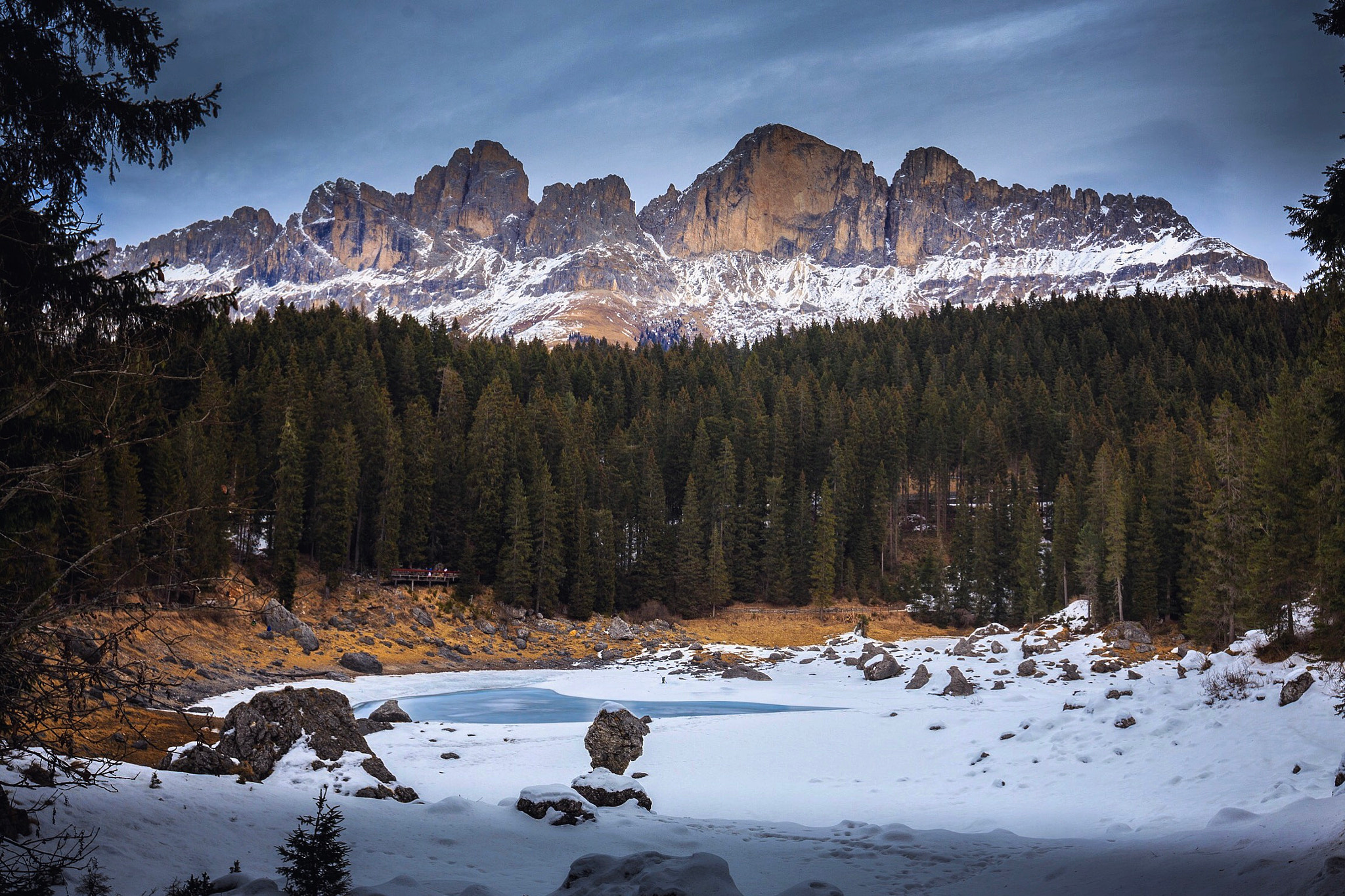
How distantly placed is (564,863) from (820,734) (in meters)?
11.6

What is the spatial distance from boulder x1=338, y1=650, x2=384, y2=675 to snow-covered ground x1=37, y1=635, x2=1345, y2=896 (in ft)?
44.5

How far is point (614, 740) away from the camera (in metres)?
17.0

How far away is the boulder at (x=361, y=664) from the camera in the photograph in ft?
116

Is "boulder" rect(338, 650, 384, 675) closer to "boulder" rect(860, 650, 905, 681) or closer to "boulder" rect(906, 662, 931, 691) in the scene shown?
"boulder" rect(860, 650, 905, 681)

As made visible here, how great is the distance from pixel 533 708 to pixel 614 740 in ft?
45.6

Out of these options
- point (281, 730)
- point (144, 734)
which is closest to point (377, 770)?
point (281, 730)

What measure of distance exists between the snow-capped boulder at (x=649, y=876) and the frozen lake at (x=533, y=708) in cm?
1751

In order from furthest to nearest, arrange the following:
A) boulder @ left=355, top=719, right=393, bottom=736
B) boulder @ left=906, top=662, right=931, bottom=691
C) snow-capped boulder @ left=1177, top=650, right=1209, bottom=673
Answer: boulder @ left=906, top=662, right=931, bottom=691 < snow-capped boulder @ left=1177, top=650, right=1209, bottom=673 < boulder @ left=355, top=719, right=393, bottom=736

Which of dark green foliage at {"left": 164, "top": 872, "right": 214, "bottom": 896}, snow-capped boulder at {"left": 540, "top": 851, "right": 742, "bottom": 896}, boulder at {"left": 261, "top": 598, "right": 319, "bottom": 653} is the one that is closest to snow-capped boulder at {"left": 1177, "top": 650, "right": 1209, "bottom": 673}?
snow-capped boulder at {"left": 540, "top": 851, "right": 742, "bottom": 896}

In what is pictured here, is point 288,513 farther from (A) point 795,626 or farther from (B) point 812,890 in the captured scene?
(B) point 812,890

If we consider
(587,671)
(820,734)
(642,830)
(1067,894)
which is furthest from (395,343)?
(1067,894)

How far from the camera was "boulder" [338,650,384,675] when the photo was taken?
116ft

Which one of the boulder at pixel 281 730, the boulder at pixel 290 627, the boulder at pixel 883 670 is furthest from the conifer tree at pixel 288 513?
the boulder at pixel 883 670

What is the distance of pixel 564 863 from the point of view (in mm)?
10258
